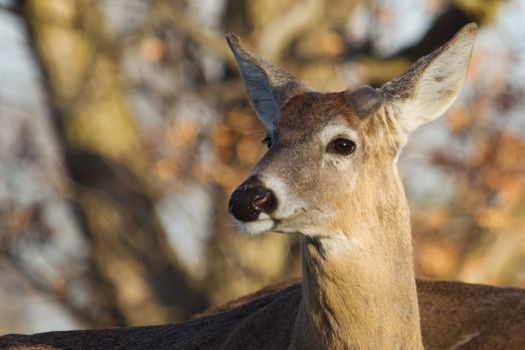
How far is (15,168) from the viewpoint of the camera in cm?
1881

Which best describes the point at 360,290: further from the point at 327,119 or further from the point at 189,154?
the point at 189,154

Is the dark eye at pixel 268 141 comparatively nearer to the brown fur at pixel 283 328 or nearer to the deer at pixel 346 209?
the deer at pixel 346 209

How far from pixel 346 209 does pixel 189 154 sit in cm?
983

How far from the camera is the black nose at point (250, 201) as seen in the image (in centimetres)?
642

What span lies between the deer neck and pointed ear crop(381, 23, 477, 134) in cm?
A: 77

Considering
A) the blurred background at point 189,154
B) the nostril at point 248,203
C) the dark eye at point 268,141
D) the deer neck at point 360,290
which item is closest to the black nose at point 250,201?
the nostril at point 248,203

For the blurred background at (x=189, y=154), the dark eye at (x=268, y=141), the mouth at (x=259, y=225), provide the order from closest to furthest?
the mouth at (x=259, y=225) → the dark eye at (x=268, y=141) → the blurred background at (x=189, y=154)

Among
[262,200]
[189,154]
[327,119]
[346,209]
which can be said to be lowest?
[189,154]

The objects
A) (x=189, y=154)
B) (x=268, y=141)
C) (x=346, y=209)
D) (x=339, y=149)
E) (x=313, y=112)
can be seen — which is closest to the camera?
(x=346, y=209)

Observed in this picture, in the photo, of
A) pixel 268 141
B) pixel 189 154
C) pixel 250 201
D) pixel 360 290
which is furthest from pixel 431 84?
pixel 189 154

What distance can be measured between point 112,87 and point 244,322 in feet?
29.1

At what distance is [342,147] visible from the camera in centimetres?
706

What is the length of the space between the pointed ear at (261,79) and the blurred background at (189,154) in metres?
6.89

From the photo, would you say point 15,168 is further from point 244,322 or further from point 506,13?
point 244,322
